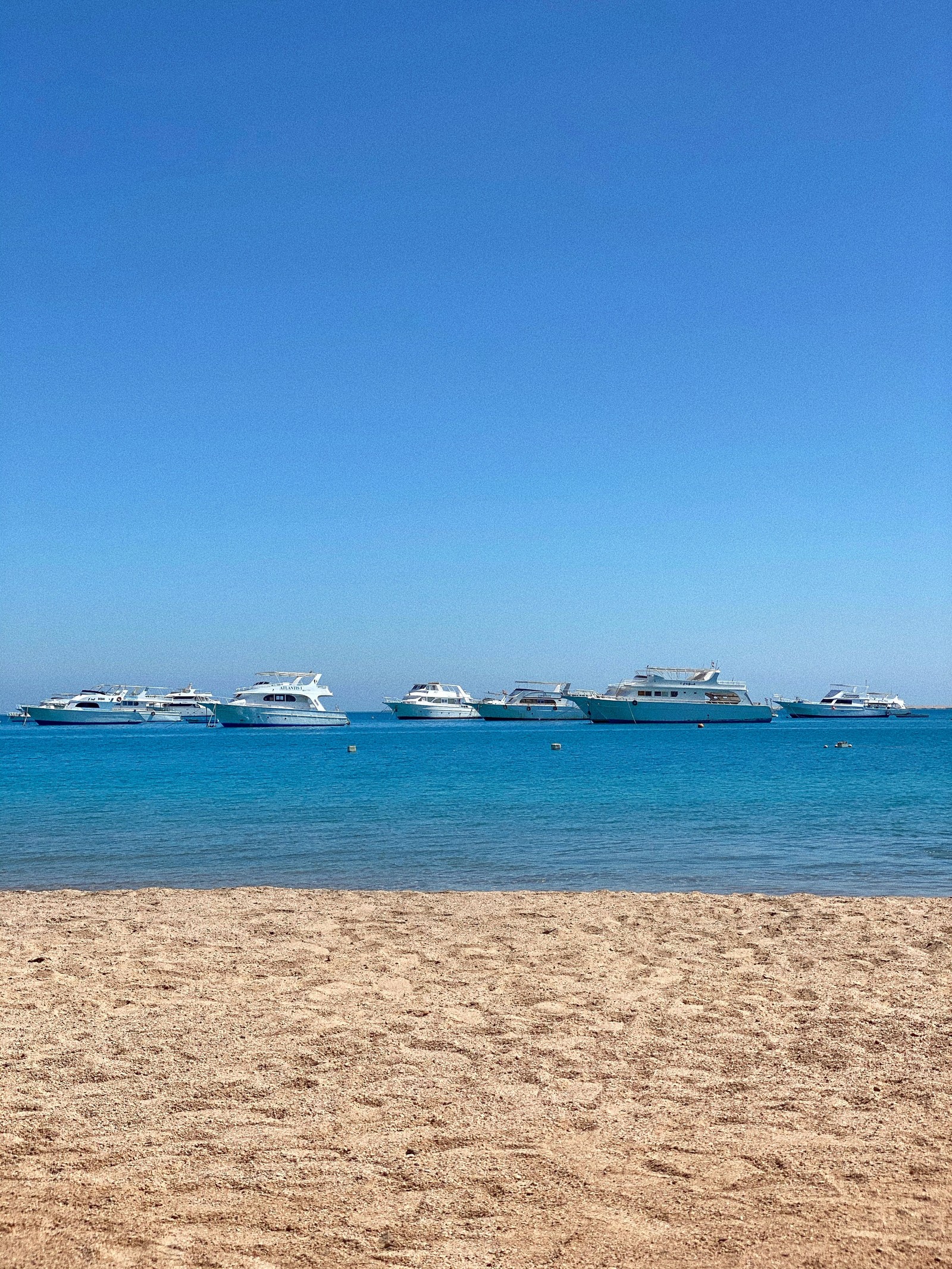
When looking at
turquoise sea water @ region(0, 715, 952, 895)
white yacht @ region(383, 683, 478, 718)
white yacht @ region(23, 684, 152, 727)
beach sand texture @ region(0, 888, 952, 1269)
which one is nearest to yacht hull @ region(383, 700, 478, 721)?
white yacht @ region(383, 683, 478, 718)

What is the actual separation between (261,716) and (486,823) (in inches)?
3154

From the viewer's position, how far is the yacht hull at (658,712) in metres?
98.6

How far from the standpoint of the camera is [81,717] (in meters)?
116

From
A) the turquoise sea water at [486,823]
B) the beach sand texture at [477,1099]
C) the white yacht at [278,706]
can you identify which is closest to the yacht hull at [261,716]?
the white yacht at [278,706]

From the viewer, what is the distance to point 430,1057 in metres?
5.71

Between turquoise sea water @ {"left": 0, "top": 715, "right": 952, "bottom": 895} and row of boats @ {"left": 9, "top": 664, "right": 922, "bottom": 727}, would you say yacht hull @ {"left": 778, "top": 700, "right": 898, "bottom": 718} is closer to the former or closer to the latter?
row of boats @ {"left": 9, "top": 664, "right": 922, "bottom": 727}

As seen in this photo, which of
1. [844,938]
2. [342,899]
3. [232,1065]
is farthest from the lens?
[342,899]

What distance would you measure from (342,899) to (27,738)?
3051 inches

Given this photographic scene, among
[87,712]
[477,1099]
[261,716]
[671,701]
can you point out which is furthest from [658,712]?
[477,1099]

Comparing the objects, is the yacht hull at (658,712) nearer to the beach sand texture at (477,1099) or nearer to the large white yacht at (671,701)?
the large white yacht at (671,701)

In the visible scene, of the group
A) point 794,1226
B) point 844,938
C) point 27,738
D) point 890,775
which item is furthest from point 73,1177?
point 27,738

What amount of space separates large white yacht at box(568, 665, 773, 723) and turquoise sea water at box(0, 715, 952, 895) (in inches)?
1997

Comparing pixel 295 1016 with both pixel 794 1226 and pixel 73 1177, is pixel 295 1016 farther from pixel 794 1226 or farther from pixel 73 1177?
pixel 794 1226

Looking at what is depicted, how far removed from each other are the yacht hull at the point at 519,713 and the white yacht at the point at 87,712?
42.1m
